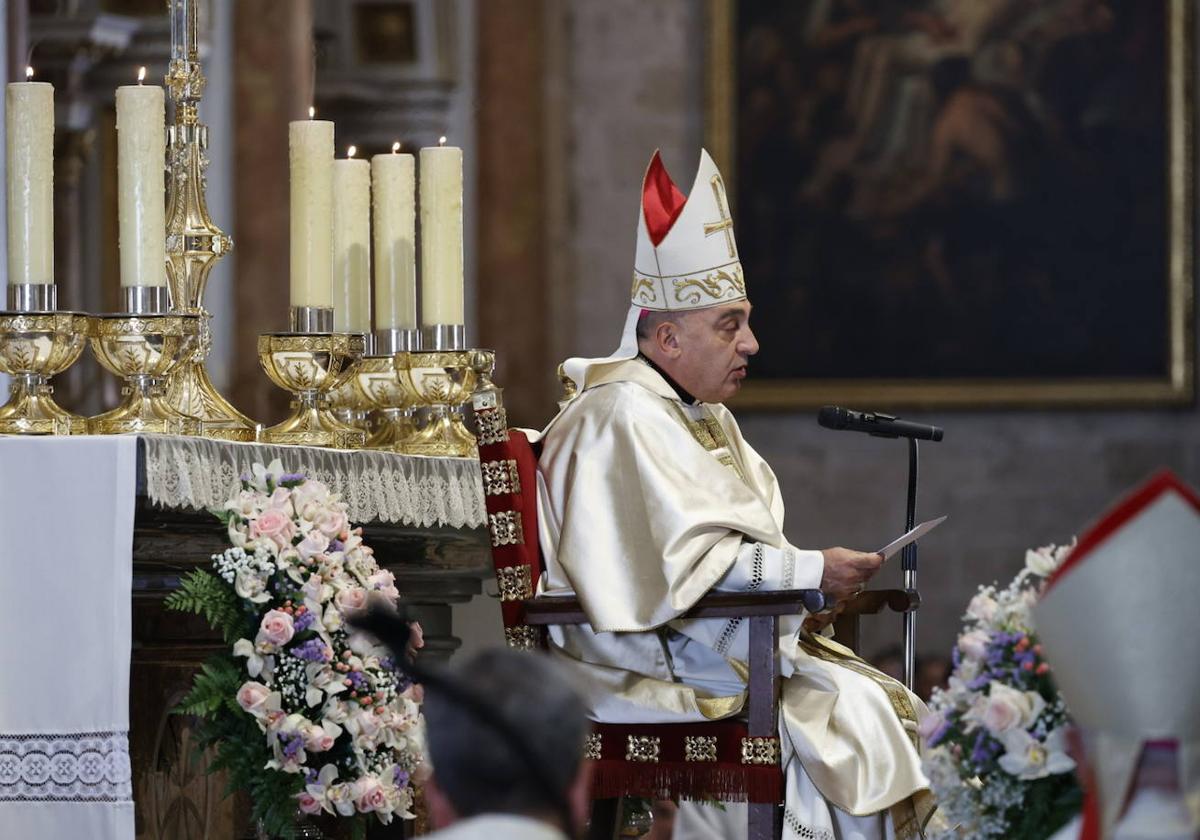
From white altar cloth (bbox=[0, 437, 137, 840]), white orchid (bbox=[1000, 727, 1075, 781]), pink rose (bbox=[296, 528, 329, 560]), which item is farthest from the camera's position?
pink rose (bbox=[296, 528, 329, 560])

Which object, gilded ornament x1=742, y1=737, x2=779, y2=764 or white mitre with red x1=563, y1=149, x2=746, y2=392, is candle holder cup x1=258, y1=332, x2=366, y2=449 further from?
gilded ornament x1=742, y1=737, x2=779, y2=764

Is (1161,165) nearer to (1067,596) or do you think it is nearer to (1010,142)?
(1010,142)

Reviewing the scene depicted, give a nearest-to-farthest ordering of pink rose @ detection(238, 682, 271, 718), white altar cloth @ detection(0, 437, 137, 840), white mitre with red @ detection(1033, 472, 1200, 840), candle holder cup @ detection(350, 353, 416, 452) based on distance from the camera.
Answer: white mitre with red @ detection(1033, 472, 1200, 840) < white altar cloth @ detection(0, 437, 137, 840) < pink rose @ detection(238, 682, 271, 718) < candle holder cup @ detection(350, 353, 416, 452)

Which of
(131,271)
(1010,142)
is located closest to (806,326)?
(1010,142)

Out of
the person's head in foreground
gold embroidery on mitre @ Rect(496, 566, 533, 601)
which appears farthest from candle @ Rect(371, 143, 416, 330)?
the person's head in foreground

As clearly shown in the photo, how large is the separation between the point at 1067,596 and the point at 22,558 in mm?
2157

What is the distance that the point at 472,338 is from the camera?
11.5 m

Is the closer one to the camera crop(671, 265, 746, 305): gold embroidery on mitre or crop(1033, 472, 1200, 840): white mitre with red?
crop(1033, 472, 1200, 840): white mitre with red

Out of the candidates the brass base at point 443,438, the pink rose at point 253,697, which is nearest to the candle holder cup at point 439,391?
the brass base at point 443,438

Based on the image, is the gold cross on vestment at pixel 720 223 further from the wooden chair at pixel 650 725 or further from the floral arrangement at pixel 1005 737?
the floral arrangement at pixel 1005 737

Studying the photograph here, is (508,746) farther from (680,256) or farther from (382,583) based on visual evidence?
(680,256)

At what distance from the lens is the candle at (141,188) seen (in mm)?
4391

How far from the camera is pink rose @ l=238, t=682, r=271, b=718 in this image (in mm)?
3941

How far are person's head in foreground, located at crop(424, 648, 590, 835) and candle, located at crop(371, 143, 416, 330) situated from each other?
3.32 m
